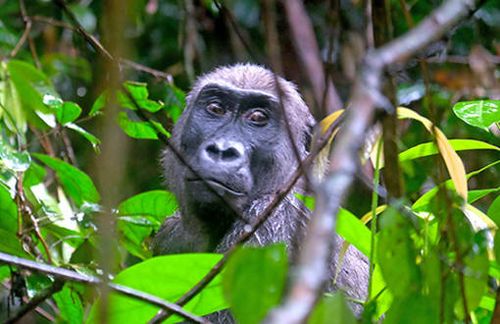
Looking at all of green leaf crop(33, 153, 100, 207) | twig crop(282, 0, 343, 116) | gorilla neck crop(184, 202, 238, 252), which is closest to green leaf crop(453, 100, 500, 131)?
gorilla neck crop(184, 202, 238, 252)

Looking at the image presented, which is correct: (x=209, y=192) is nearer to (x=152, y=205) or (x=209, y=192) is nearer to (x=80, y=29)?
(x=152, y=205)

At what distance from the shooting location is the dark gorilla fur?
2928 millimetres

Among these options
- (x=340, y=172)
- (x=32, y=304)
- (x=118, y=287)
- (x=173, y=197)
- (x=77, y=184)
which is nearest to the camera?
(x=340, y=172)

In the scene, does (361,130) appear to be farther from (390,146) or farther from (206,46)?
(206,46)

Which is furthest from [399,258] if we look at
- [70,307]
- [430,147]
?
[70,307]

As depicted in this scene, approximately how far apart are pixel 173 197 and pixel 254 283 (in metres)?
2.29

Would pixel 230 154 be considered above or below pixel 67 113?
below

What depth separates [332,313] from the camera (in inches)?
45.9

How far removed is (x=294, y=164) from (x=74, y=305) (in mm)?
1042

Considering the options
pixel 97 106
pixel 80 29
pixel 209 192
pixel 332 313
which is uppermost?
pixel 80 29

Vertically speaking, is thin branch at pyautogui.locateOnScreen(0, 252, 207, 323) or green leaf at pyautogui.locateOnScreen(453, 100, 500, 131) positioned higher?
thin branch at pyautogui.locateOnScreen(0, 252, 207, 323)

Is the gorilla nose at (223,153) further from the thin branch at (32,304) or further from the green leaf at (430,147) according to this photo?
the thin branch at (32,304)

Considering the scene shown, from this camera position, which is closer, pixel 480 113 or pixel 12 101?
pixel 480 113

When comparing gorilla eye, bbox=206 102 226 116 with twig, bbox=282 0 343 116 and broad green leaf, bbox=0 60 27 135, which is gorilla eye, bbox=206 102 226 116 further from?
twig, bbox=282 0 343 116
